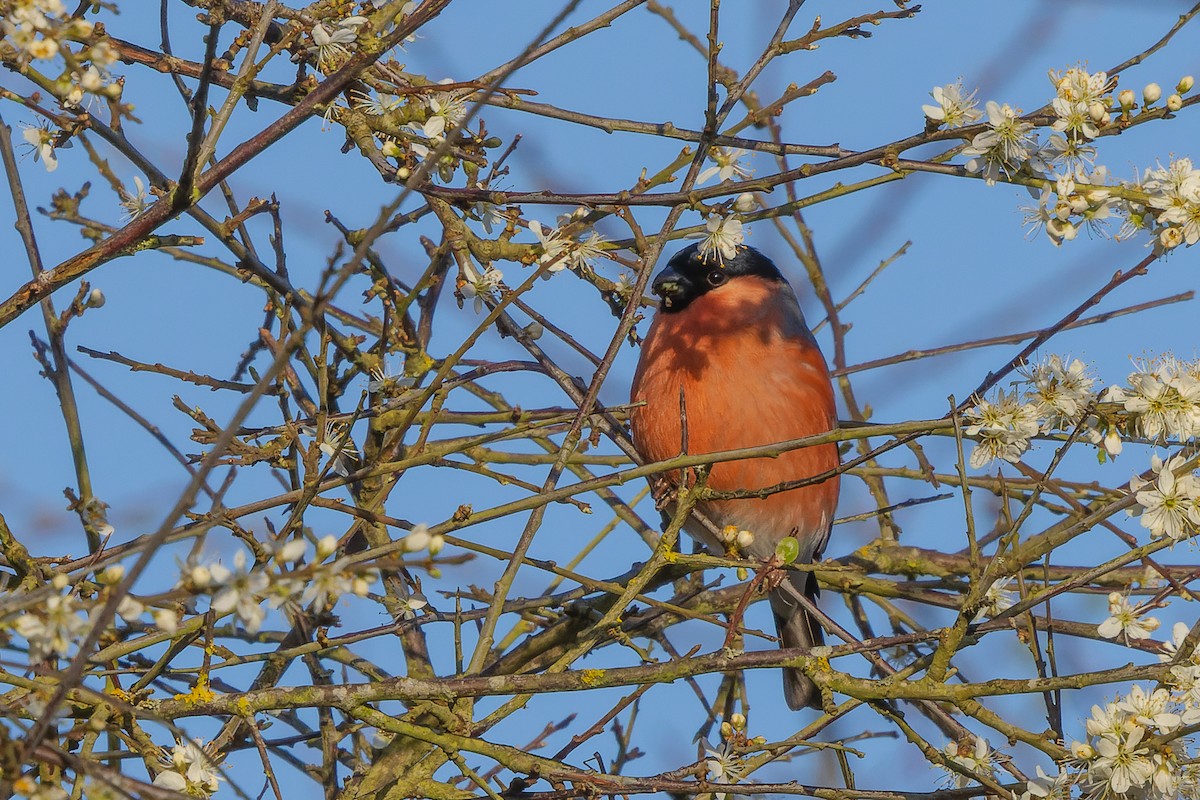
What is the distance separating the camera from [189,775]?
85.7 inches

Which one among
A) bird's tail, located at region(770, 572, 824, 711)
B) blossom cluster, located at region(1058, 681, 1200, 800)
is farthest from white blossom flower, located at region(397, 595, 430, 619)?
bird's tail, located at region(770, 572, 824, 711)

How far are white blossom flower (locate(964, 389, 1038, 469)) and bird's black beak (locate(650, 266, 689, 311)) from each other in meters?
1.65

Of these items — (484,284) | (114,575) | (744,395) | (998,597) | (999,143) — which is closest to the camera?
(114,575)

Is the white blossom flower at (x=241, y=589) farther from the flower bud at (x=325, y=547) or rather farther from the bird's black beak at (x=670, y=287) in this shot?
the bird's black beak at (x=670, y=287)

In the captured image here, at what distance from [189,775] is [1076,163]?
6.04ft

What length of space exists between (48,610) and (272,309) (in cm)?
199

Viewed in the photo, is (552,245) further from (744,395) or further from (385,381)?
(744,395)

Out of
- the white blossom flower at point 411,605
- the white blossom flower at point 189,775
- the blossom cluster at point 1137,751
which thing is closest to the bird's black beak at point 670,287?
the white blossom flower at point 411,605

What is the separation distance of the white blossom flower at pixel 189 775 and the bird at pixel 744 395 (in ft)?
5.62

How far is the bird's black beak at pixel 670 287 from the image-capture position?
4211 millimetres

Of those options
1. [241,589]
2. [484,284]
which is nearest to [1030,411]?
[484,284]

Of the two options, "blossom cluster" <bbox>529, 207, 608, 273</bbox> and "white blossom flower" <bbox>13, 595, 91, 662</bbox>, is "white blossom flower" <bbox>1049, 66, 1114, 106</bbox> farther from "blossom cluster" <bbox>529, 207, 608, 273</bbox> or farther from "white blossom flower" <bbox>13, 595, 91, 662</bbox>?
"white blossom flower" <bbox>13, 595, 91, 662</bbox>

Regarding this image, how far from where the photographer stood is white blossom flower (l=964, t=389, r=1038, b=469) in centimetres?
262

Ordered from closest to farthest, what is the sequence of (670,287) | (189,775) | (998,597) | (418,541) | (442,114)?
(418,541) < (189,775) < (442,114) < (998,597) < (670,287)
